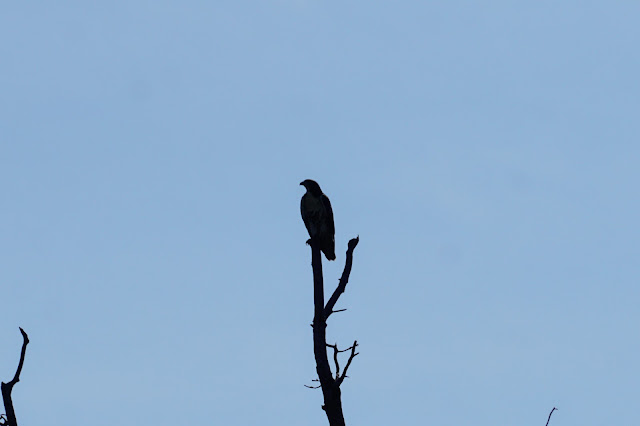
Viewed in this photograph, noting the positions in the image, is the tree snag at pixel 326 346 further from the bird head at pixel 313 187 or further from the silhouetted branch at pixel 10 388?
the bird head at pixel 313 187

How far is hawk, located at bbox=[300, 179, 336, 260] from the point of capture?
1457 cm

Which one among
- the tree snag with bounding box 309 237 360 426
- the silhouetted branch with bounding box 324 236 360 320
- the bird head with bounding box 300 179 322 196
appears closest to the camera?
the tree snag with bounding box 309 237 360 426

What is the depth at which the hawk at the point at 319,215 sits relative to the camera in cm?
1457

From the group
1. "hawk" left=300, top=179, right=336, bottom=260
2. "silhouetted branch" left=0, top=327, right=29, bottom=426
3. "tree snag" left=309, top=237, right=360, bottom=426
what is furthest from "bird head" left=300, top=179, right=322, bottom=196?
"silhouetted branch" left=0, top=327, right=29, bottom=426

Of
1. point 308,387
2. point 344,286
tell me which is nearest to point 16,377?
point 308,387

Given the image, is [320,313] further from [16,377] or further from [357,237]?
[16,377]

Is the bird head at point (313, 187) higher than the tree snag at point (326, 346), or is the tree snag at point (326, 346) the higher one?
the bird head at point (313, 187)

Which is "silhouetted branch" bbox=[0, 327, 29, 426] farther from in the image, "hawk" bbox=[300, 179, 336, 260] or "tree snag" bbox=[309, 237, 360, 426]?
"hawk" bbox=[300, 179, 336, 260]

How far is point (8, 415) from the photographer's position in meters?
7.43

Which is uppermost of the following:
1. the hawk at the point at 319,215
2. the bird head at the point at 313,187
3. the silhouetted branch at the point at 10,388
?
the bird head at the point at 313,187

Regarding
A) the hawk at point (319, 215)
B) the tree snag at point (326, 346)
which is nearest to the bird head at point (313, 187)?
the hawk at point (319, 215)

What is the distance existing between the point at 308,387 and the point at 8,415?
9.48 ft

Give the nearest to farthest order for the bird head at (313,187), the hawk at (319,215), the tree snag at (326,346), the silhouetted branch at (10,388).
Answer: the silhouetted branch at (10,388) → the tree snag at (326,346) → the hawk at (319,215) → the bird head at (313,187)

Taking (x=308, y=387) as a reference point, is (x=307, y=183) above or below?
above
